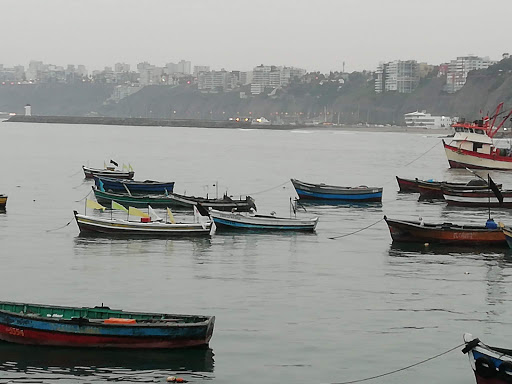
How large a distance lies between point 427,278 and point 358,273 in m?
2.45

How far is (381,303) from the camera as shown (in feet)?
94.8

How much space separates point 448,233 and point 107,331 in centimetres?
2051

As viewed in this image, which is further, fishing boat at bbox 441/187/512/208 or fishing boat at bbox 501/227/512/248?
fishing boat at bbox 441/187/512/208

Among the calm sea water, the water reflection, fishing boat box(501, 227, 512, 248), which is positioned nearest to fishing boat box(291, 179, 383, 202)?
the calm sea water

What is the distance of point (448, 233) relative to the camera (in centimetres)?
3947

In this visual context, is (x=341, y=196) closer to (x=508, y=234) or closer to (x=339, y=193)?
(x=339, y=193)

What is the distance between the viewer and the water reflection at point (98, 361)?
71.3ft

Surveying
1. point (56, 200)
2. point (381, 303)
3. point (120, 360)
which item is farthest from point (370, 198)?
point (120, 360)

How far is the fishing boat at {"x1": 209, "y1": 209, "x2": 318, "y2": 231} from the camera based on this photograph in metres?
43.0

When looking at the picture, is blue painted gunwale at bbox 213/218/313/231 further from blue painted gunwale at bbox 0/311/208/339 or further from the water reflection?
blue painted gunwale at bbox 0/311/208/339

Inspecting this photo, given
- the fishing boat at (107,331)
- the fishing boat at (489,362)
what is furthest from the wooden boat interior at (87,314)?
the fishing boat at (489,362)

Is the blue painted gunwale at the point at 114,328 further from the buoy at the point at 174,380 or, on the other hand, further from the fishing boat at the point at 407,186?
the fishing boat at the point at 407,186

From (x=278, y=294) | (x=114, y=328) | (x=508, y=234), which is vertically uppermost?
(x=508, y=234)

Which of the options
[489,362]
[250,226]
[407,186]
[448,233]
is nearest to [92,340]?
[489,362]
